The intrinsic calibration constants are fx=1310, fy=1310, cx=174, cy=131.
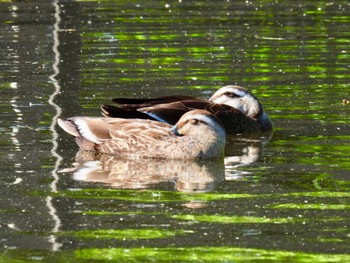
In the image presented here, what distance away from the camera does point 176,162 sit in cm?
1173

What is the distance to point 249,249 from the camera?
865 cm

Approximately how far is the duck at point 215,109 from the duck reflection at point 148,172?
0.95m

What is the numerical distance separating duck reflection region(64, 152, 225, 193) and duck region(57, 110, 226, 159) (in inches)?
3.5

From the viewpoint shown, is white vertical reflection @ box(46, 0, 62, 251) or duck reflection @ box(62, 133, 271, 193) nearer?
white vertical reflection @ box(46, 0, 62, 251)

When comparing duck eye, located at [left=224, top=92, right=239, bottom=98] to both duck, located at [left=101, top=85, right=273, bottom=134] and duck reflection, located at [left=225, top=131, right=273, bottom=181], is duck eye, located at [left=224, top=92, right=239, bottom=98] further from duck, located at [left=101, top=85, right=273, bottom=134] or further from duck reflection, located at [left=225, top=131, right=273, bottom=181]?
duck reflection, located at [left=225, top=131, right=273, bottom=181]

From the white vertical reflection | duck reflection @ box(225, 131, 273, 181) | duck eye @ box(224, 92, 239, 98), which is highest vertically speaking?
duck eye @ box(224, 92, 239, 98)

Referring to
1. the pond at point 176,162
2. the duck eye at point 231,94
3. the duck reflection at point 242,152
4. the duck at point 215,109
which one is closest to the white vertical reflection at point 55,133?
the pond at point 176,162

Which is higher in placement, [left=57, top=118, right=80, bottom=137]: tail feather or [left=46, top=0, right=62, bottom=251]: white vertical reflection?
[left=57, top=118, right=80, bottom=137]: tail feather

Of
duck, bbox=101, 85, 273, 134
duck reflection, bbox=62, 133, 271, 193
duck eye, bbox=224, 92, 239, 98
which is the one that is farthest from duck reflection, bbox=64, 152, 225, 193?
duck eye, bbox=224, 92, 239, 98

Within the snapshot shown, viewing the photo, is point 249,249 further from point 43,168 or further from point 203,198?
point 43,168

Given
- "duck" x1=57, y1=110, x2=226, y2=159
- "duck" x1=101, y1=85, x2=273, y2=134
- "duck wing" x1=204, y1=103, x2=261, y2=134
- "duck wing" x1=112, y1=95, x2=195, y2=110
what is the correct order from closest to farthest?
"duck" x1=57, y1=110, x2=226, y2=159 → "duck" x1=101, y1=85, x2=273, y2=134 → "duck wing" x1=112, y1=95, x2=195, y2=110 → "duck wing" x1=204, y1=103, x2=261, y2=134

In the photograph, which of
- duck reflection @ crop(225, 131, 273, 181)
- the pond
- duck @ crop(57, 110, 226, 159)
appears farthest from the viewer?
duck @ crop(57, 110, 226, 159)

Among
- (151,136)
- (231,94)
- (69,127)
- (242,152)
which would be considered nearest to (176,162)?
(151,136)

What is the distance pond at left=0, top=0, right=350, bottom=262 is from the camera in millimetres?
8930
